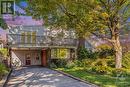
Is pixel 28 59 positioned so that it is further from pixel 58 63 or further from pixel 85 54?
pixel 85 54

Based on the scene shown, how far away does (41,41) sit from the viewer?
117ft

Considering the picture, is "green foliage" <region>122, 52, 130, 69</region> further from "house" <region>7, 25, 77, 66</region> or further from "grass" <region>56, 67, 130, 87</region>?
"house" <region>7, 25, 77, 66</region>

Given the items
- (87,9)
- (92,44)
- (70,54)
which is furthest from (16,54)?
(87,9)

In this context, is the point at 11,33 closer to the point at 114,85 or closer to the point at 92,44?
the point at 92,44

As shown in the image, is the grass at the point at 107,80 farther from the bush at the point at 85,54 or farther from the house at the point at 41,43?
the bush at the point at 85,54

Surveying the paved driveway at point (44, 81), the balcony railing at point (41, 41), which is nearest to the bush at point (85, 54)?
the balcony railing at point (41, 41)

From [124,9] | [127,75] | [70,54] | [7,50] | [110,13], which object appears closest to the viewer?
[127,75]

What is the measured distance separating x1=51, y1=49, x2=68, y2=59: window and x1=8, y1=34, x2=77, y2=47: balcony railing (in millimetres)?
1499

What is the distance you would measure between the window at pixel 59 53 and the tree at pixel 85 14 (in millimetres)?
11655

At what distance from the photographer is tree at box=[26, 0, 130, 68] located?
851 inches

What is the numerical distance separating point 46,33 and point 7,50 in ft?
19.8

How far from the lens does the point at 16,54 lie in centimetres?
3988

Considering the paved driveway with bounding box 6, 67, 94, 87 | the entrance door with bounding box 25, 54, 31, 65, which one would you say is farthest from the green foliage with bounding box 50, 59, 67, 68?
the paved driveway with bounding box 6, 67, 94, 87

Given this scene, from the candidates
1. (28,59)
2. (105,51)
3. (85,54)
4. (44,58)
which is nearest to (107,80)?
(85,54)
